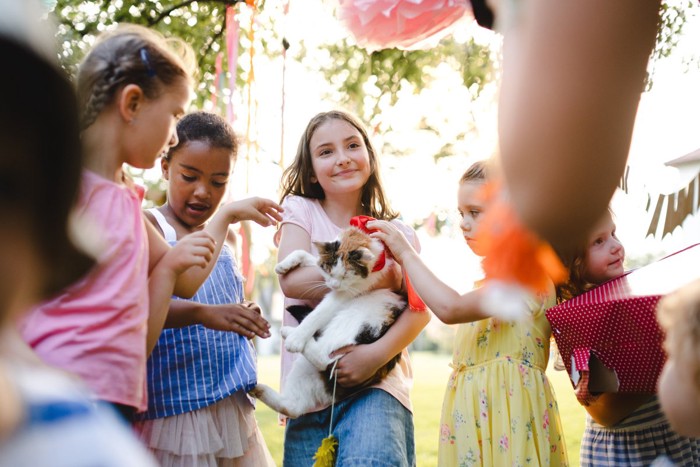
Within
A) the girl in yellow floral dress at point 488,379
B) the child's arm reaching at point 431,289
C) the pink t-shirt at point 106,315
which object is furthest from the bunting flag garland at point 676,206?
the pink t-shirt at point 106,315

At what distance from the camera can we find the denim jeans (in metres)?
2.20

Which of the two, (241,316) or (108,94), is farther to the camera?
(241,316)

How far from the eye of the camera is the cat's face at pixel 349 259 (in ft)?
7.53

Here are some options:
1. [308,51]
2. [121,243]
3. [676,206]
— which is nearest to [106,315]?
[121,243]

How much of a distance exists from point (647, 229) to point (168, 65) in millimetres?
1774

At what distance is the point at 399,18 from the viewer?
2346 mm

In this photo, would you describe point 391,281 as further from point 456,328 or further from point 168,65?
point 168,65

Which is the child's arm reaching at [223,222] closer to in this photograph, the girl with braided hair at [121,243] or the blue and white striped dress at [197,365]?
the girl with braided hair at [121,243]

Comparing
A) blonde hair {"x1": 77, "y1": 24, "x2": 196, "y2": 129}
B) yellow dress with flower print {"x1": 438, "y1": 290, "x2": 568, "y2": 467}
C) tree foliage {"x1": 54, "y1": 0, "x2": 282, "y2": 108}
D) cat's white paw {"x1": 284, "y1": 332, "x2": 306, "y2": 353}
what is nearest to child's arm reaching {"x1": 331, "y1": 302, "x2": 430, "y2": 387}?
cat's white paw {"x1": 284, "y1": 332, "x2": 306, "y2": 353}

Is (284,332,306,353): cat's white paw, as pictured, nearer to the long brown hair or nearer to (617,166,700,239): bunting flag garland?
the long brown hair

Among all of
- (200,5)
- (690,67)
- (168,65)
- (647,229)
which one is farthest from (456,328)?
(200,5)

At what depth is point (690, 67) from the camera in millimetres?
3598

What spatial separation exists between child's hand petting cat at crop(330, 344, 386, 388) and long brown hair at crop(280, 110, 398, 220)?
0.62 meters

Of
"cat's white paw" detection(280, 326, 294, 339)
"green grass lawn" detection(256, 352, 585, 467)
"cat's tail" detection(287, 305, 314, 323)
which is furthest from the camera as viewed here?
"green grass lawn" detection(256, 352, 585, 467)
